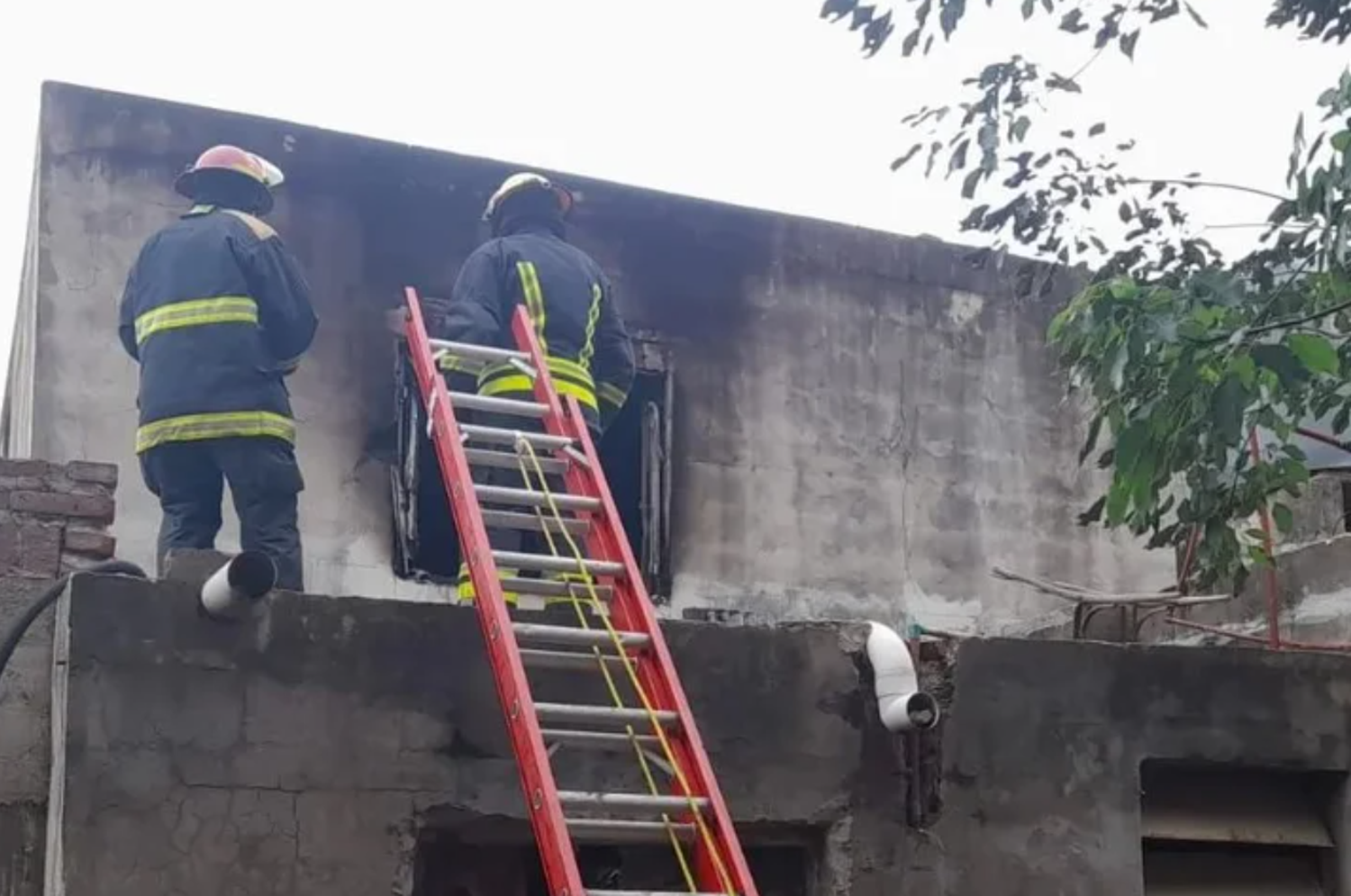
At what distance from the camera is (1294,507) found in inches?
341

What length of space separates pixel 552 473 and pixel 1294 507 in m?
4.42

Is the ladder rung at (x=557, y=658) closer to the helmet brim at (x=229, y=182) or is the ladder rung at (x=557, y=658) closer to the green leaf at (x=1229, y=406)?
the green leaf at (x=1229, y=406)

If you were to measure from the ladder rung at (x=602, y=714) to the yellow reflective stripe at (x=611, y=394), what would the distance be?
257 cm

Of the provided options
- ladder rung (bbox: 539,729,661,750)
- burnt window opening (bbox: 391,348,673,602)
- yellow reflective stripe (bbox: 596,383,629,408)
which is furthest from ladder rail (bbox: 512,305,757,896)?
burnt window opening (bbox: 391,348,673,602)

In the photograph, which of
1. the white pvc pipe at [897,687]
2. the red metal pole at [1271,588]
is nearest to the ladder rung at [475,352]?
the white pvc pipe at [897,687]

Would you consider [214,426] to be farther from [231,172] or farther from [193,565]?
[231,172]

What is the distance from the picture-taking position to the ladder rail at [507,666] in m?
4.18

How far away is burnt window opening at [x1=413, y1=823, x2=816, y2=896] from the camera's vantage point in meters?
5.54

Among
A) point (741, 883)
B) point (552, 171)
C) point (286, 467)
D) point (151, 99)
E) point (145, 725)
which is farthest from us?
point (552, 171)

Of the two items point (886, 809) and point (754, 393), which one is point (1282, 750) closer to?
point (886, 809)

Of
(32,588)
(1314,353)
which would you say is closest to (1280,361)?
(1314,353)

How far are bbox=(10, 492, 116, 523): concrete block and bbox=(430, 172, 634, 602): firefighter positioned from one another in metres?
1.17

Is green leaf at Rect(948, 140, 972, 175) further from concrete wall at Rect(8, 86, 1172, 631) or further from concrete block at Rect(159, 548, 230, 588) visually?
concrete wall at Rect(8, 86, 1172, 631)

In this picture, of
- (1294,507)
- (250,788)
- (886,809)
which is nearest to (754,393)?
(1294,507)
